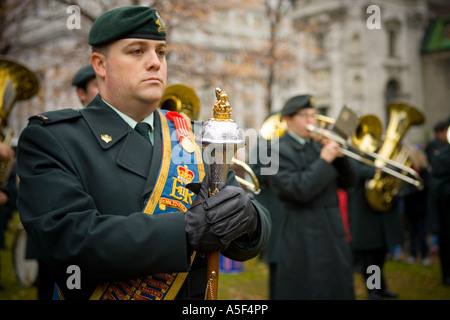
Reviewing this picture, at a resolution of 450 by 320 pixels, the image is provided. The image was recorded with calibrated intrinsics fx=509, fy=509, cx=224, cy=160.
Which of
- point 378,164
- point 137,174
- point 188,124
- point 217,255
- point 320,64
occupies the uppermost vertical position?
point 320,64

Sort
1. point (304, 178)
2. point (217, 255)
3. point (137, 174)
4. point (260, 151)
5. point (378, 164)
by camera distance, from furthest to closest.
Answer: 1. point (378, 164)
2. point (260, 151)
3. point (304, 178)
4. point (137, 174)
5. point (217, 255)

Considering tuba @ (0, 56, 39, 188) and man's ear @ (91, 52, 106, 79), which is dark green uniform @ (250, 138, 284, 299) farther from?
man's ear @ (91, 52, 106, 79)

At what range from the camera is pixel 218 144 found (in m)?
2.01

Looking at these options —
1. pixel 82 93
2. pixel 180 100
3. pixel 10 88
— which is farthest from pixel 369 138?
pixel 10 88

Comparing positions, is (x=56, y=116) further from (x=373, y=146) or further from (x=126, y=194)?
(x=373, y=146)

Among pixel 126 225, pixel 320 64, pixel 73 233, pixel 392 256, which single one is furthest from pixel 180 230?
pixel 320 64

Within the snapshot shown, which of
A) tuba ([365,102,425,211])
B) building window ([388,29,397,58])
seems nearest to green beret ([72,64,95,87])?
tuba ([365,102,425,211])

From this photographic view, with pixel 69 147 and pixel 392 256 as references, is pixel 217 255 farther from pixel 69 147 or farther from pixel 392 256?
pixel 392 256

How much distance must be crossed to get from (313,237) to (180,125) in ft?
9.58

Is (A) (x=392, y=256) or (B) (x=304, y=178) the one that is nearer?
(B) (x=304, y=178)

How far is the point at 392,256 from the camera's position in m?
11.3

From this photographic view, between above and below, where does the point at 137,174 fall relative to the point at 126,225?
above

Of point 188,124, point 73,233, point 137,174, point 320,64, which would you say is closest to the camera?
point 73,233
